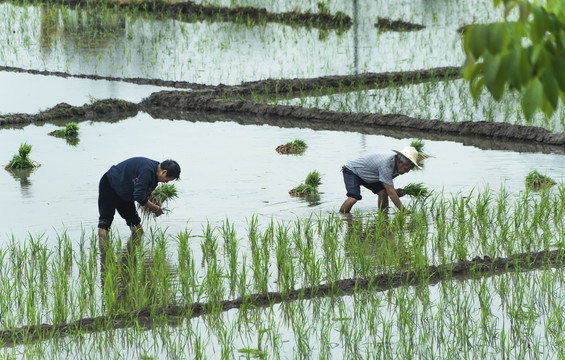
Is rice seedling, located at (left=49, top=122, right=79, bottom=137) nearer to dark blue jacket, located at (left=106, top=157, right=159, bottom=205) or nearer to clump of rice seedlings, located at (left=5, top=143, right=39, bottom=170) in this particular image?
clump of rice seedlings, located at (left=5, top=143, right=39, bottom=170)

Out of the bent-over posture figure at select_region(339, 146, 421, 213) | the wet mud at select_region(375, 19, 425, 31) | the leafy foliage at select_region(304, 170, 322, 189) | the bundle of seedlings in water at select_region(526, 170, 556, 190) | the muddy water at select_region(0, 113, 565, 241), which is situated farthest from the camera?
the wet mud at select_region(375, 19, 425, 31)

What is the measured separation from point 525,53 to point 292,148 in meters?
8.04

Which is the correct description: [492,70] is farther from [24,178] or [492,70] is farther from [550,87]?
[24,178]

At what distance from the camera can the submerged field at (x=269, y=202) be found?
15.6 ft

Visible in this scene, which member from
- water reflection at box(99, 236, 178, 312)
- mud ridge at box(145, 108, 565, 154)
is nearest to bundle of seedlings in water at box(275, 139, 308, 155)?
mud ridge at box(145, 108, 565, 154)

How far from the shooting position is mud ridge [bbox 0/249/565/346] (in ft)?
15.4

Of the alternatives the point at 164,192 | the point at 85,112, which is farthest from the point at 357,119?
the point at 164,192

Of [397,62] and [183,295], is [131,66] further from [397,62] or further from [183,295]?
[183,295]

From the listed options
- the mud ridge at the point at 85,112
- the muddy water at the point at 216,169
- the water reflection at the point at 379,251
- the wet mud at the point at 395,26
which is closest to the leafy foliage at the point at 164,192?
the muddy water at the point at 216,169

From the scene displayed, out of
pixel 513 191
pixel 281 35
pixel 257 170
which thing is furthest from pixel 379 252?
pixel 281 35

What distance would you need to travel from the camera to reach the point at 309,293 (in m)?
5.43

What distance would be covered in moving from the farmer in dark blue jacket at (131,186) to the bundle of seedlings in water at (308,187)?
6.02 feet

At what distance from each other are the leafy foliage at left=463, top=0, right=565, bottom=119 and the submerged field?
2247 mm

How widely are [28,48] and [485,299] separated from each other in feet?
46.9
